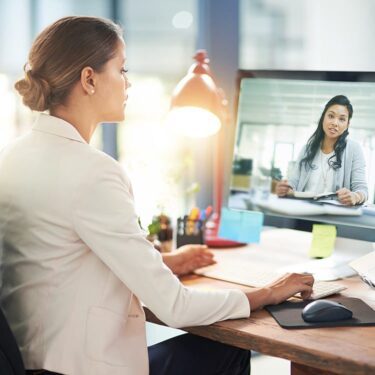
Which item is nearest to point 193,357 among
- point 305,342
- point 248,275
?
point 248,275

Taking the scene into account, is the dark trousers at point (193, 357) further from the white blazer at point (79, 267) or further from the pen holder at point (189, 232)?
the pen holder at point (189, 232)

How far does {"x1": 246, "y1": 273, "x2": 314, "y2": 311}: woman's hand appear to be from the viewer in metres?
1.37

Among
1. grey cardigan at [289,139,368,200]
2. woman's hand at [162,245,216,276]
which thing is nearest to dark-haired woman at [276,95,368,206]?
→ grey cardigan at [289,139,368,200]

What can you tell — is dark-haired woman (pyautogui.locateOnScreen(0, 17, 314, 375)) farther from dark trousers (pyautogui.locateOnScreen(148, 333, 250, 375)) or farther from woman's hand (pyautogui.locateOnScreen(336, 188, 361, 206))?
woman's hand (pyautogui.locateOnScreen(336, 188, 361, 206))

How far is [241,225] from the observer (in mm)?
1880

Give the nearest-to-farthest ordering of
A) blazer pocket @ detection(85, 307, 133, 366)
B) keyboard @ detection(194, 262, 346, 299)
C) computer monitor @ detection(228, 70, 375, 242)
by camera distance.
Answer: blazer pocket @ detection(85, 307, 133, 366), keyboard @ detection(194, 262, 346, 299), computer monitor @ detection(228, 70, 375, 242)

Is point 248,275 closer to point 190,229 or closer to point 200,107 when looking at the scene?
point 190,229

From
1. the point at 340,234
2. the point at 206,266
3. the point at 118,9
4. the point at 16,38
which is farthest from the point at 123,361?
the point at 118,9

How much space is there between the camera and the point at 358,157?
161 cm

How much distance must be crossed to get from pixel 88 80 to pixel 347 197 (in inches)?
28.5

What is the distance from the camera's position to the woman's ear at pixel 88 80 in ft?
4.36

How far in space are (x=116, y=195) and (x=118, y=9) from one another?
2635 millimetres

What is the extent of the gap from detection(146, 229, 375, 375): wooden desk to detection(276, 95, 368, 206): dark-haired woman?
1.42 ft

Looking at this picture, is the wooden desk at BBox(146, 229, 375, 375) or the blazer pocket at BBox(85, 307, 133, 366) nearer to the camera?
the wooden desk at BBox(146, 229, 375, 375)
